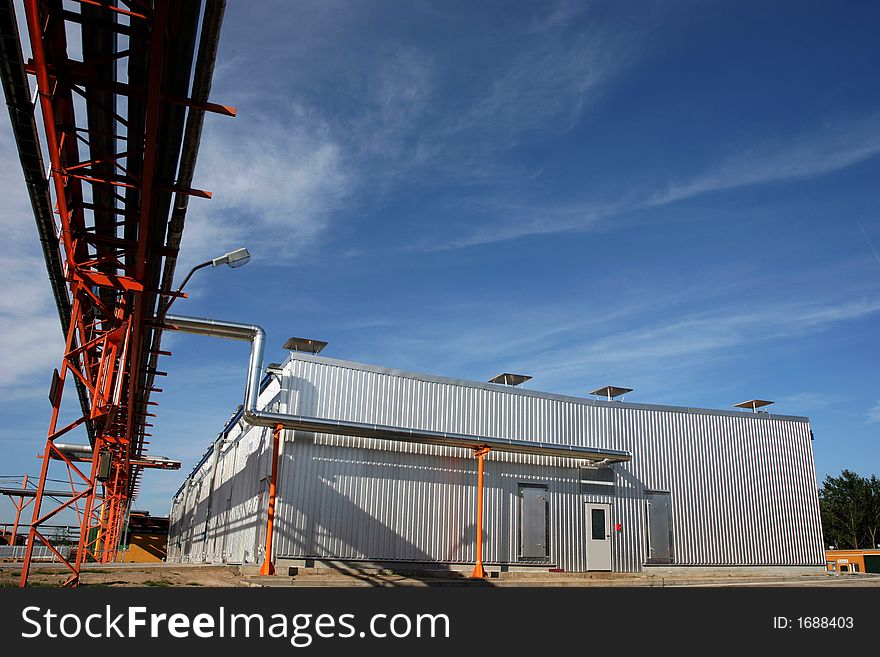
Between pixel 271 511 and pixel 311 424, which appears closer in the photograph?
pixel 271 511

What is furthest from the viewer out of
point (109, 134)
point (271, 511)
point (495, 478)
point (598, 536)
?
point (598, 536)

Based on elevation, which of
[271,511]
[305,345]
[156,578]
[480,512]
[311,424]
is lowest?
[156,578]

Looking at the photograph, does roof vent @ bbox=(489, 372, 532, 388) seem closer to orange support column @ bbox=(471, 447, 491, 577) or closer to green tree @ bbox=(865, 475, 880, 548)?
orange support column @ bbox=(471, 447, 491, 577)

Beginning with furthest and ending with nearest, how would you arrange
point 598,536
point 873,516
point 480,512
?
point 873,516, point 598,536, point 480,512

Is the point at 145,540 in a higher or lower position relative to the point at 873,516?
lower

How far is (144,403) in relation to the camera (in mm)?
27953

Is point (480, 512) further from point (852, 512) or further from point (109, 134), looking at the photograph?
point (852, 512)

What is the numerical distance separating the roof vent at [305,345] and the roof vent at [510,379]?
249 inches

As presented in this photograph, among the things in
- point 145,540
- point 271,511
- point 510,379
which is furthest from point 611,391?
point 145,540

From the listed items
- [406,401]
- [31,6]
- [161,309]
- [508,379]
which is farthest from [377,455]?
[31,6]

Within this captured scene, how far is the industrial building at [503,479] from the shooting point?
20766 mm

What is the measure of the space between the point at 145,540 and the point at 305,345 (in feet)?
156

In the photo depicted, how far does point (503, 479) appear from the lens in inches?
915

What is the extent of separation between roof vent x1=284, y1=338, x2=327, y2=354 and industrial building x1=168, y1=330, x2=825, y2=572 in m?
0.52
